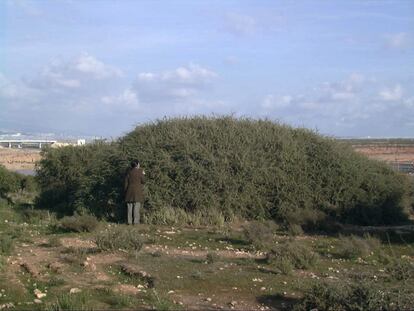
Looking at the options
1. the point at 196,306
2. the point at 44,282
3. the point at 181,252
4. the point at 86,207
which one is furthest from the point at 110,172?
the point at 196,306

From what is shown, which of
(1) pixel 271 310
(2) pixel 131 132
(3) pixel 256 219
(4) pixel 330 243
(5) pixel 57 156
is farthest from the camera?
(5) pixel 57 156

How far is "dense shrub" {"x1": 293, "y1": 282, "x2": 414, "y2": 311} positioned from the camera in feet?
25.2

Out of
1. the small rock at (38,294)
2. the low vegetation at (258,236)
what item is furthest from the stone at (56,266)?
the low vegetation at (258,236)

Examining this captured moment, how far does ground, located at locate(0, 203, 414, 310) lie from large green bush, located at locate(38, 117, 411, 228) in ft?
11.5

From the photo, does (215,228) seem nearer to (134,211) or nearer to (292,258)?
(134,211)

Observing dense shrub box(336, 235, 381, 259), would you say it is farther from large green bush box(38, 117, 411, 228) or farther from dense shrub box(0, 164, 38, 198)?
dense shrub box(0, 164, 38, 198)

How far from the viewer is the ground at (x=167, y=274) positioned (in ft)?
29.7

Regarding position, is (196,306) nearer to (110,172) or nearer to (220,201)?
(220,201)

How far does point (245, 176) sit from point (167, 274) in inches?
361

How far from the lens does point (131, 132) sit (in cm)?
2180

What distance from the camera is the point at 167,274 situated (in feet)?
35.8

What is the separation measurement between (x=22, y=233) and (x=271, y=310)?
941 cm

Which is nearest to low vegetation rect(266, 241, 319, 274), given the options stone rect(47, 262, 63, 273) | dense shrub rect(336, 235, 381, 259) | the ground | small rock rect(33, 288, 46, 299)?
the ground

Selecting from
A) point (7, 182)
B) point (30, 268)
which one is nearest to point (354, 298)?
point (30, 268)
